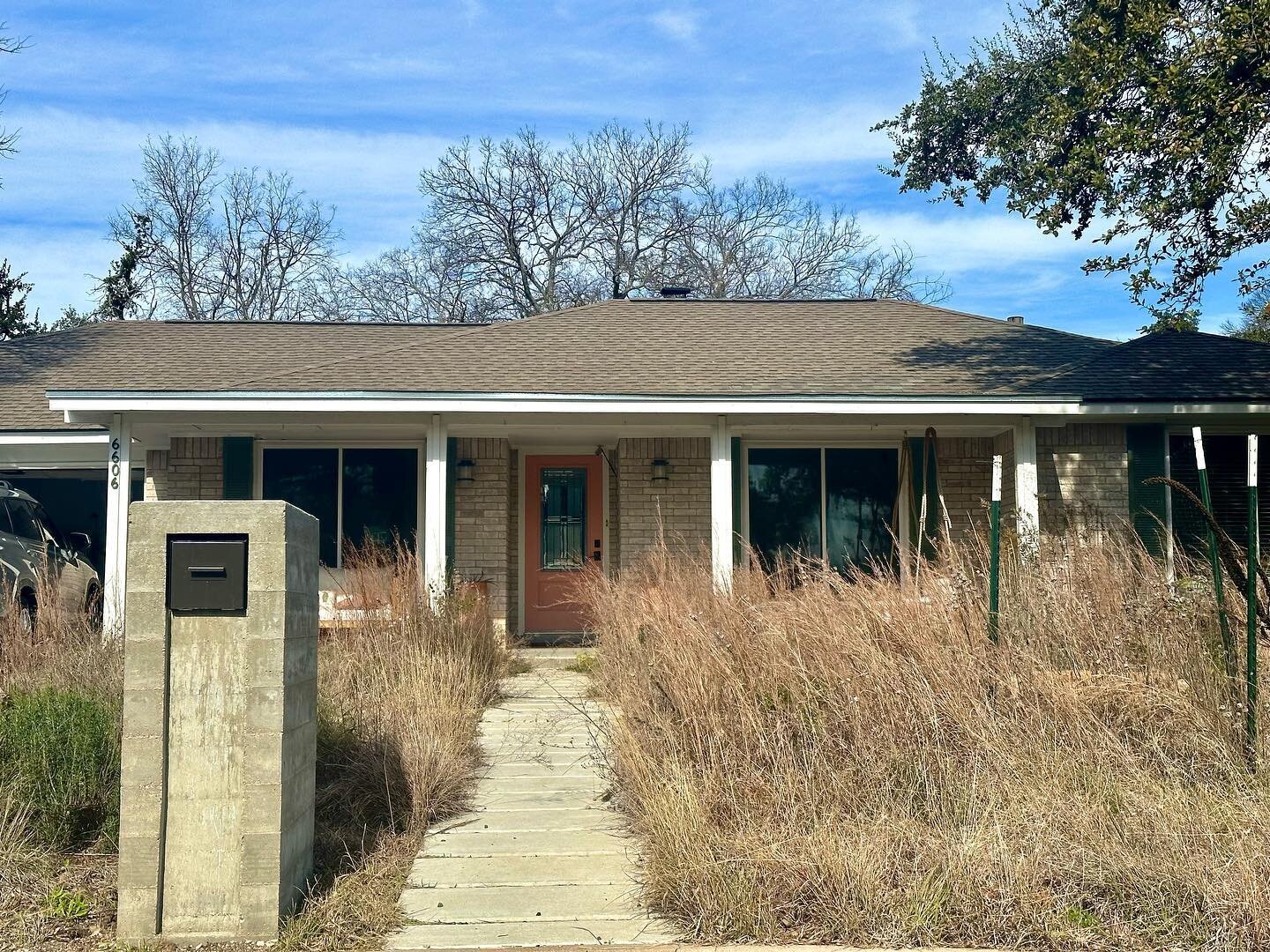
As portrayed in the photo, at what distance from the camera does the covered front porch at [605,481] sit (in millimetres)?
12797

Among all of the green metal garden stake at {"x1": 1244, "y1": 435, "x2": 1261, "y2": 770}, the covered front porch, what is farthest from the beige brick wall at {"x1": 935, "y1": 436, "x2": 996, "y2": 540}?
the green metal garden stake at {"x1": 1244, "y1": 435, "x2": 1261, "y2": 770}

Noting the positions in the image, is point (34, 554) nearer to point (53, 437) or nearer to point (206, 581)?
point (53, 437)

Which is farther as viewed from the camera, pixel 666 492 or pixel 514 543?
pixel 514 543

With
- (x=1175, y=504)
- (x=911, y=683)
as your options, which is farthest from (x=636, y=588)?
(x=1175, y=504)

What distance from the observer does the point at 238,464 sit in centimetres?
1294

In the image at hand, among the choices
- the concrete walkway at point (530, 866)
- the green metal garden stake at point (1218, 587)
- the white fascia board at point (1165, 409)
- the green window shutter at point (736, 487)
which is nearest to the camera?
the concrete walkway at point (530, 866)

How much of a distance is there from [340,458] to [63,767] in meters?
7.95

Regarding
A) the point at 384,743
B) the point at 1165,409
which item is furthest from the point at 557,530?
the point at 384,743

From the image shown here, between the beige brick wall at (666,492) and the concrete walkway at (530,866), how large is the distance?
564cm

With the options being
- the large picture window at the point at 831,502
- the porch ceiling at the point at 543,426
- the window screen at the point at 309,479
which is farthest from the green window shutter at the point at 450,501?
the large picture window at the point at 831,502

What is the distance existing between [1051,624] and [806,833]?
1.91m

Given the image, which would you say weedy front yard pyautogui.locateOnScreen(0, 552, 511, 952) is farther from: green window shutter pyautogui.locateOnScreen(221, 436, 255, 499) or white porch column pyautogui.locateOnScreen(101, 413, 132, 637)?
green window shutter pyautogui.locateOnScreen(221, 436, 255, 499)

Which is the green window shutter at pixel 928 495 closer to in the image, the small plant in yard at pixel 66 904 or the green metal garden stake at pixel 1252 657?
the green metal garden stake at pixel 1252 657

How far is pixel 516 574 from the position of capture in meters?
14.1
